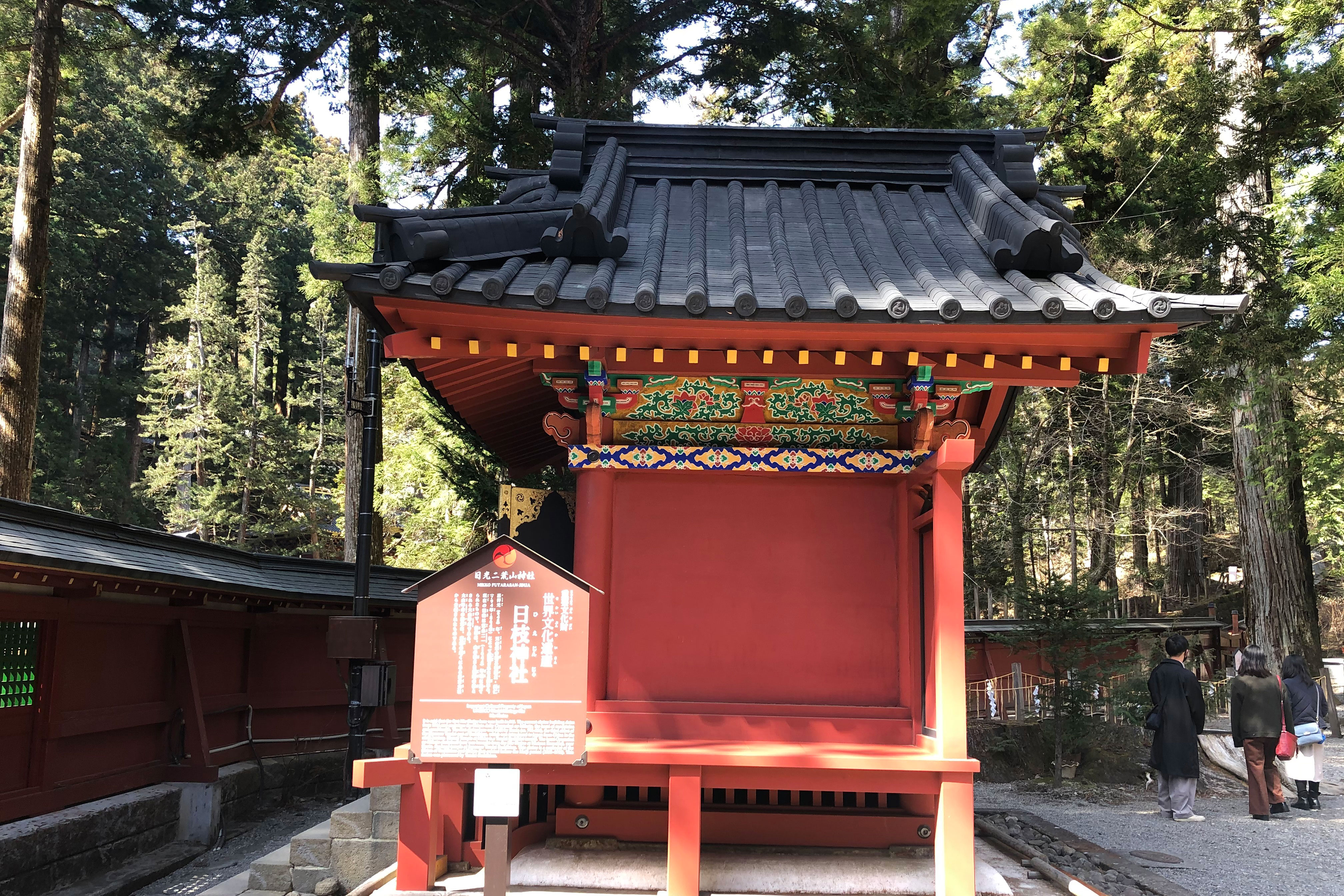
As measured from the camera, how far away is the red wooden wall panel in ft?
19.0

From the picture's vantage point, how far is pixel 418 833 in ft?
16.9

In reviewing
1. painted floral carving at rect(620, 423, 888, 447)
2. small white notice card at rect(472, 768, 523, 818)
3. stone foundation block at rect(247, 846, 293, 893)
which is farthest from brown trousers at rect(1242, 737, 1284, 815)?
stone foundation block at rect(247, 846, 293, 893)

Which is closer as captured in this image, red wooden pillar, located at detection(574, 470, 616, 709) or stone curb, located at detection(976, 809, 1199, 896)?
red wooden pillar, located at detection(574, 470, 616, 709)

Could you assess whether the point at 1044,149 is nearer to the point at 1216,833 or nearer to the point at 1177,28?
the point at 1177,28

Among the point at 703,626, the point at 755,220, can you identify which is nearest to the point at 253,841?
the point at 703,626

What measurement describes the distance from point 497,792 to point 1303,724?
8683mm

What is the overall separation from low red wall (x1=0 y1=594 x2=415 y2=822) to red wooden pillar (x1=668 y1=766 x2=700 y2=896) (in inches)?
226

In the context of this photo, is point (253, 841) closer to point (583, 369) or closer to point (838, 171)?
point (583, 369)

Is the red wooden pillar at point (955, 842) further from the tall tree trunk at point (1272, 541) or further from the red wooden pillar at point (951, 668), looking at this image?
the tall tree trunk at point (1272, 541)

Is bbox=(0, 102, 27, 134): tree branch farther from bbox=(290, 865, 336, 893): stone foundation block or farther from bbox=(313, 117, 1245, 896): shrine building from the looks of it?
bbox=(290, 865, 336, 893): stone foundation block

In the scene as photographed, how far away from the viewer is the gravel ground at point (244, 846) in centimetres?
810

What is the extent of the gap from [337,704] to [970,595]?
1234cm

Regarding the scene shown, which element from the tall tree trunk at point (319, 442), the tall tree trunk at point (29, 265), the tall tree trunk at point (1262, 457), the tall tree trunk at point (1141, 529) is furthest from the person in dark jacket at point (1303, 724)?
the tall tree trunk at point (319, 442)

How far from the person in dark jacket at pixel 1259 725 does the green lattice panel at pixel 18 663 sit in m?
10.8
